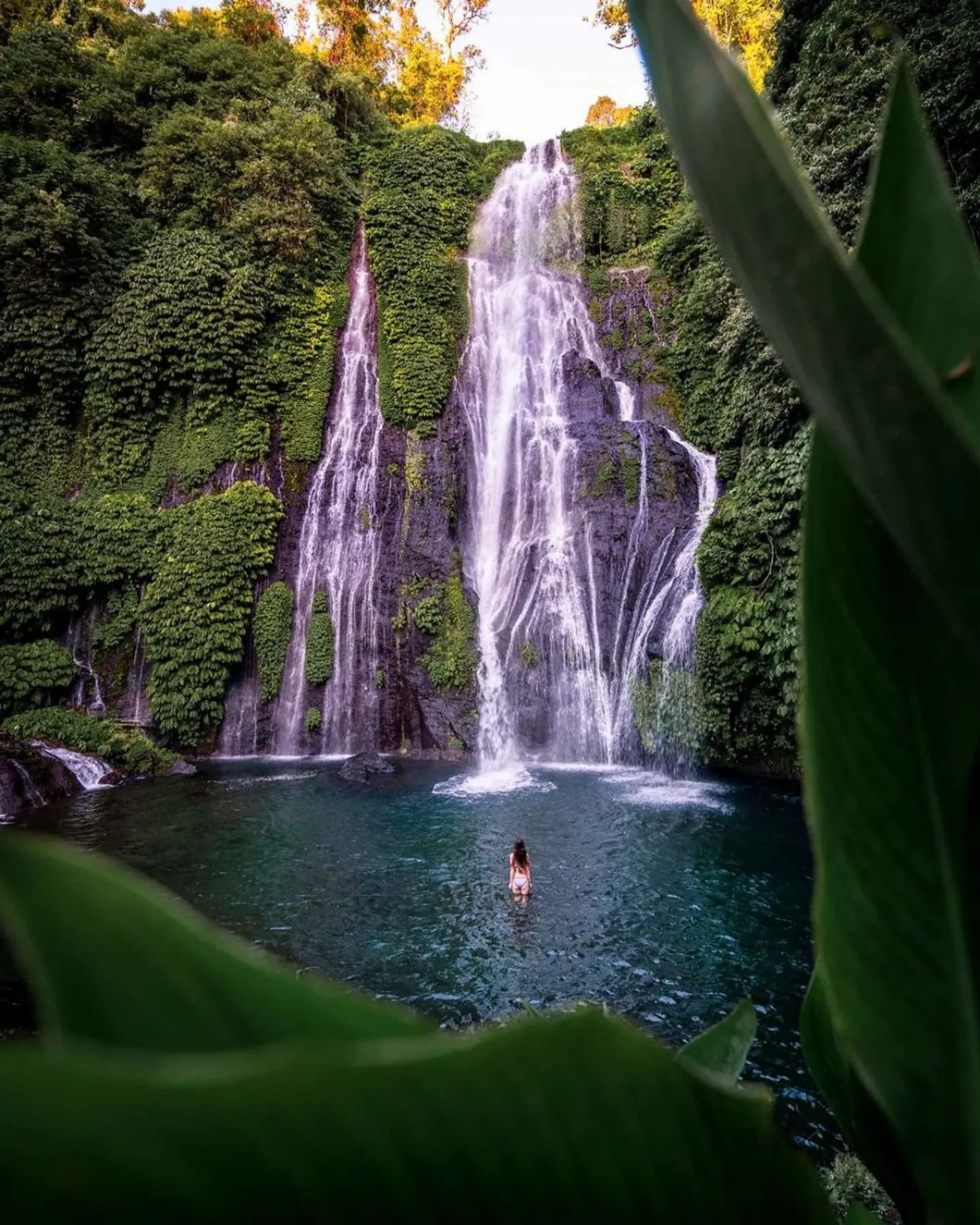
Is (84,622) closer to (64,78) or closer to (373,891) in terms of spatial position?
(373,891)

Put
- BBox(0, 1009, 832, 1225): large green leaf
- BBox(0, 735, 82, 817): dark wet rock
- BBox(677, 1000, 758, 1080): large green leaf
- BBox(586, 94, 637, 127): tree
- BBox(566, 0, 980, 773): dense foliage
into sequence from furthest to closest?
1. BBox(586, 94, 637, 127): tree
2. BBox(0, 735, 82, 817): dark wet rock
3. BBox(566, 0, 980, 773): dense foliage
4. BBox(677, 1000, 758, 1080): large green leaf
5. BBox(0, 1009, 832, 1225): large green leaf

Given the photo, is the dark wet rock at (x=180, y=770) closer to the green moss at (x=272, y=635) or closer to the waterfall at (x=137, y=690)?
the waterfall at (x=137, y=690)

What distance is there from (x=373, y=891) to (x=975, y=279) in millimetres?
6582

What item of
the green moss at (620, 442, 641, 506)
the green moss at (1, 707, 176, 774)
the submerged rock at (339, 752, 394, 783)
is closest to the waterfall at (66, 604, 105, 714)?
the green moss at (1, 707, 176, 774)

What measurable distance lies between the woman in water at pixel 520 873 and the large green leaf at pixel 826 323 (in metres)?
5.78

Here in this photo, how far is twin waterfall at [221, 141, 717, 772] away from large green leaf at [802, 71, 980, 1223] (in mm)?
10147

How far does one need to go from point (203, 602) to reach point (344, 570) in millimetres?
2518

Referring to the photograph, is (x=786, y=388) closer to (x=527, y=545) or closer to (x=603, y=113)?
(x=527, y=545)

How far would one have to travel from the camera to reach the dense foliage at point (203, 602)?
40.5 ft

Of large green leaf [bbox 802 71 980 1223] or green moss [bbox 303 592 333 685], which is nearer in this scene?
large green leaf [bbox 802 71 980 1223]

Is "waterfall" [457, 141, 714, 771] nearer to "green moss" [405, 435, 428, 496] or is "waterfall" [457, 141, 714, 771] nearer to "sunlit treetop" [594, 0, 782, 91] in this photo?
"green moss" [405, 435, 428, 496]

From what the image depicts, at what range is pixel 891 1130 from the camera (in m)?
0.51

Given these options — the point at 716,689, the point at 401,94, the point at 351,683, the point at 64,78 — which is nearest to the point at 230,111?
the point at 64,78

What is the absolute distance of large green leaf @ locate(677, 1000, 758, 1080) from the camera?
670 millimetres
